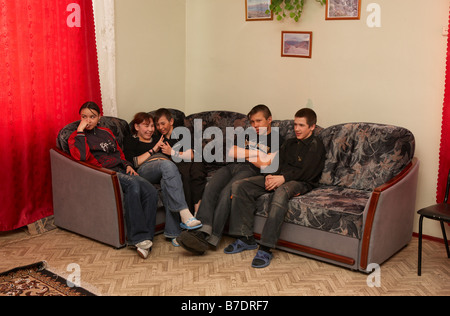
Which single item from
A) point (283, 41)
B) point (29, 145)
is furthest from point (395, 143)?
point (29, 145)

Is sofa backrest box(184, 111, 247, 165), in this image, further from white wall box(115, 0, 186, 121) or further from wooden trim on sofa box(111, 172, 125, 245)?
wooden trim on sofa box(111, 172, 125, 245)

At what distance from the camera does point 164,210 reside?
3.89 metres

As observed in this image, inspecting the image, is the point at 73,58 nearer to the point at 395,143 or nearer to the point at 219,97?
the point at 219,97

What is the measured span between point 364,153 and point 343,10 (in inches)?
48.3

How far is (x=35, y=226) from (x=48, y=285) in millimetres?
1013

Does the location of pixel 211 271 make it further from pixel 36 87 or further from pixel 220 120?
pixel 36 87

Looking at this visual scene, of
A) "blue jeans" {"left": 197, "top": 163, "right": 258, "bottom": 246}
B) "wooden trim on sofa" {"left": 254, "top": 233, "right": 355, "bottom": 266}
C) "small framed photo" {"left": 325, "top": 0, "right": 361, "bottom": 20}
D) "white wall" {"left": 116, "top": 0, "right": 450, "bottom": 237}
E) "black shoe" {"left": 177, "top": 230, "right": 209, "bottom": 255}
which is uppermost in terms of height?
"small framed photo" {"left": 325, "top": 0, "right": 361, "bottom": 20}

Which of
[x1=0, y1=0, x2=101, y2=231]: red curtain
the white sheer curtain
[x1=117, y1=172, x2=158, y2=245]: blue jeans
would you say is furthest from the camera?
the white sheer curtain

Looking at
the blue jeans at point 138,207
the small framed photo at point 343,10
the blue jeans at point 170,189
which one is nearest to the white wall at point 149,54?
the blue jeans at point 170,189

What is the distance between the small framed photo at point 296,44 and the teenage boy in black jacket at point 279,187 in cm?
82

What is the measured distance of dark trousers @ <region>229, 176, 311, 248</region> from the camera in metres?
3.46

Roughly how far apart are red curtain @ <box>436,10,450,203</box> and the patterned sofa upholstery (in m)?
0.26

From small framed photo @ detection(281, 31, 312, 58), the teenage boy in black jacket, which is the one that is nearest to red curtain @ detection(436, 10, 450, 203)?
the teenage boy in black jacket
